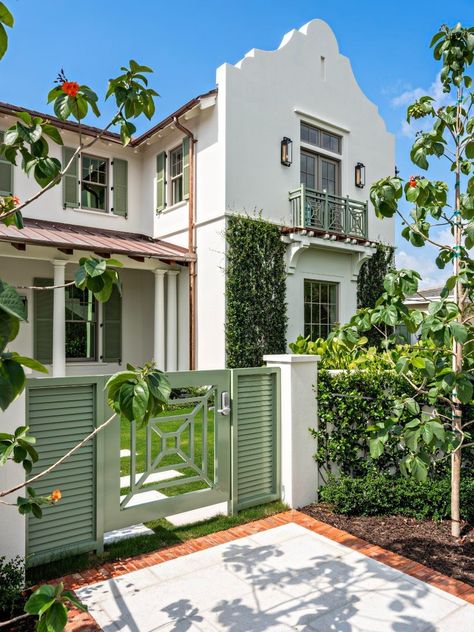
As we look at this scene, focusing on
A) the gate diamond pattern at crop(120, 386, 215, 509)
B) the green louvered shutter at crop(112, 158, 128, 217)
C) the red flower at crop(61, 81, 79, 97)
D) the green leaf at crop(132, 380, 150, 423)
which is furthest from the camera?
the green louvered shutter at crop(112, 158, 128, 217)

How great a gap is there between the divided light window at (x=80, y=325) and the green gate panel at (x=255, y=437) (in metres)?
8.07

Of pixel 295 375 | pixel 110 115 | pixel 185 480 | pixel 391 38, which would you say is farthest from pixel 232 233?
pixel 110 115

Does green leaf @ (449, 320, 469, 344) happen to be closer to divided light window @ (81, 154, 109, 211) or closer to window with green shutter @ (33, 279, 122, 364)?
window with green shutter @ (33, 279, 122, 364)

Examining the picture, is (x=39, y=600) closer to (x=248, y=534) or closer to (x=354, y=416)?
(x=248, y=534)

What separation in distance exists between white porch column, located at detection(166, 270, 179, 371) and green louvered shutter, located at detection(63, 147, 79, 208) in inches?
124

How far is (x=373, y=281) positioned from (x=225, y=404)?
983 cm

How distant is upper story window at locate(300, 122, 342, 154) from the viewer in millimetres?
11828

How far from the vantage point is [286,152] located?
11016mm

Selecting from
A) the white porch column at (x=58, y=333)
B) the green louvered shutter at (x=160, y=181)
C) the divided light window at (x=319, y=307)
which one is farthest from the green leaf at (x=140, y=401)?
the green louvered shutter at (x=160, y=181)

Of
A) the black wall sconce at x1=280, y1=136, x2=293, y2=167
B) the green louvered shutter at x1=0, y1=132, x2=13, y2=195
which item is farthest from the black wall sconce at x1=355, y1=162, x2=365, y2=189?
the green louvered shutter at x1=0, y1=132, x2=13, y2=195

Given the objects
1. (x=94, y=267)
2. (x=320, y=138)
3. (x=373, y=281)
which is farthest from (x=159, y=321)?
(x=94, y=267)

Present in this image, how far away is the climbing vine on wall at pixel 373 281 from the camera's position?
12656 millimetres

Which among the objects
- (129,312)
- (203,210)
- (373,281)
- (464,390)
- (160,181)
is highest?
(160,181)

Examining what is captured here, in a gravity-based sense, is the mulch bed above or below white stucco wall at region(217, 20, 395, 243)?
below
